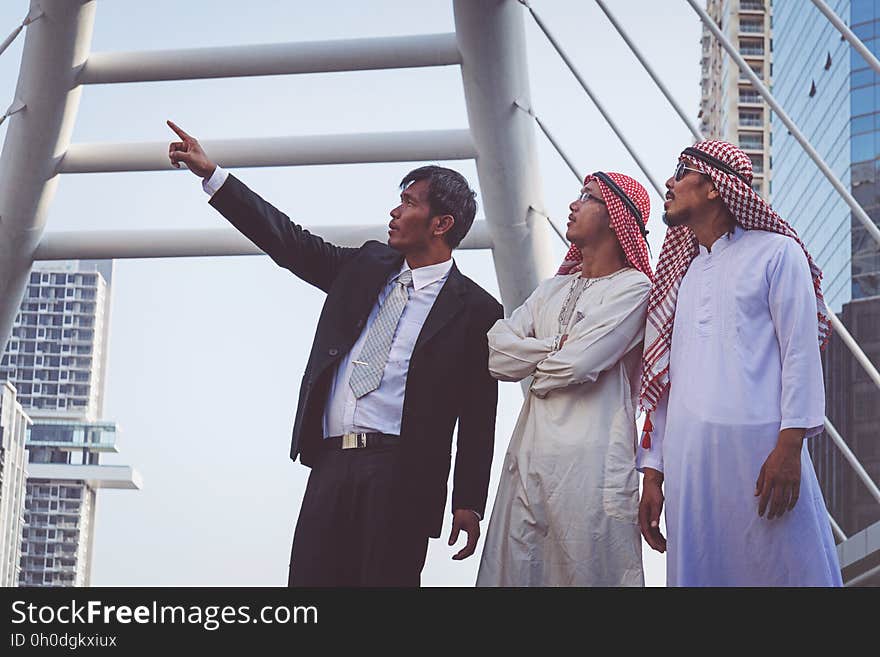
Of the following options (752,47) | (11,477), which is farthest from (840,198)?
(752,47)

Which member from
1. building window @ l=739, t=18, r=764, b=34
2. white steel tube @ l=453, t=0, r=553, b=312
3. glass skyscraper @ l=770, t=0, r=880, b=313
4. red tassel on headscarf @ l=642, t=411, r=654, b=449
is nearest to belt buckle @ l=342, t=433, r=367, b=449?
red tassel on headscarf @ l=642, t=411, r=654, b=449

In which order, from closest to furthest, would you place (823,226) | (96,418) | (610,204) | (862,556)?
1. (610,204)
2. (862,556)
3. (823,226)
4. (96,418)

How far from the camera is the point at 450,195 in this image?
3877mm

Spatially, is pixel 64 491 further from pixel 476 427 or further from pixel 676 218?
pixel 676 218

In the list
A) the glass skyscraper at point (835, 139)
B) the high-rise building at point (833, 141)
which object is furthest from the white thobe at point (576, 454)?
→ the high-rise building at point (833, 141)

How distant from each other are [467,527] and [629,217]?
91 centimetres

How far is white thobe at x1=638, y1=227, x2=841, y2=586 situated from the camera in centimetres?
321

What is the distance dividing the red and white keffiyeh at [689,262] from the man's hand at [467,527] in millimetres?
484

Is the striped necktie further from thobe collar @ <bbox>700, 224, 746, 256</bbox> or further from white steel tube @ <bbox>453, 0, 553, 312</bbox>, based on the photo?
white steel tube @ <bbox>453, 0, 553, 312</bbox>
